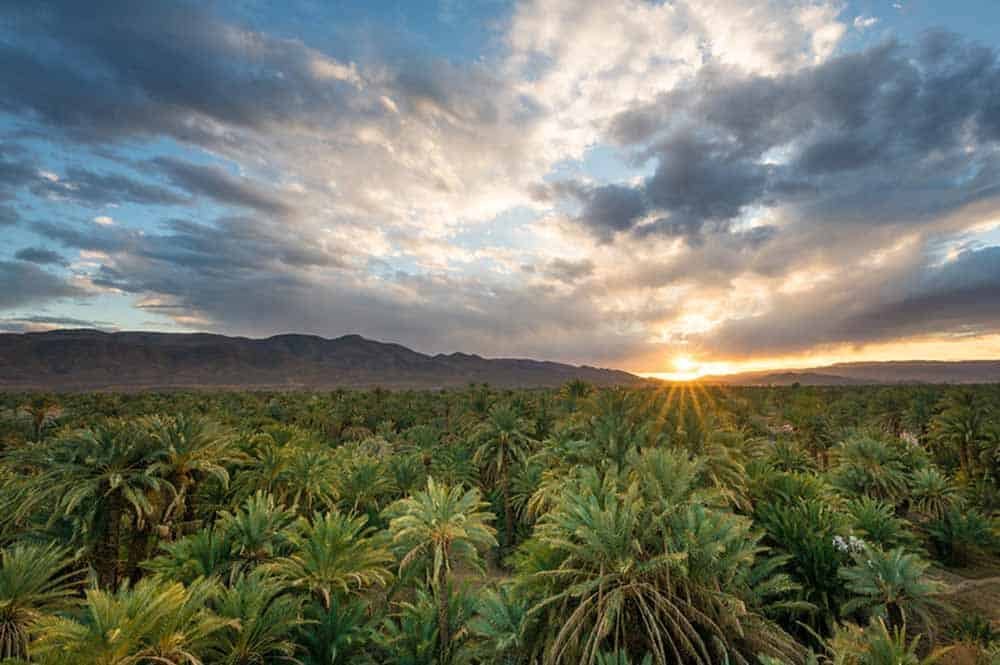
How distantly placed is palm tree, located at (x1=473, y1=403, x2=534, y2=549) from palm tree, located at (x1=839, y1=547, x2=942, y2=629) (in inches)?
890

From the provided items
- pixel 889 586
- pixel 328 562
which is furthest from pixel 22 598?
pixel 889 586

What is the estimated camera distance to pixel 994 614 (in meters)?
22.8

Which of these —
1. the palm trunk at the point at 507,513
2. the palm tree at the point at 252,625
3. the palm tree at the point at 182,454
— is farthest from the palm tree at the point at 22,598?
the palm trunk at the point at 507,513

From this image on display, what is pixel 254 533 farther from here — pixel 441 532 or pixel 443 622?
pixel 443 622

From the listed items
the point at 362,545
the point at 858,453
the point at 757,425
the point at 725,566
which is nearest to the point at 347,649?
the point at 362,545

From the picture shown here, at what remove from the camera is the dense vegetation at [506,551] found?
1325cm

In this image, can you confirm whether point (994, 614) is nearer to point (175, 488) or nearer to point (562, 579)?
point (562, 579)

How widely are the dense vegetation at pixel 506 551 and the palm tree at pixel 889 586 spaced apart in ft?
0.29

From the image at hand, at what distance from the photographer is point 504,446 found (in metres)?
38.6

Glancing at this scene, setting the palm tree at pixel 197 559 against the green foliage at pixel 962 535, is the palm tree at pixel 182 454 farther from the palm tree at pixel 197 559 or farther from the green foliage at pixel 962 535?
the green foliage at pixel 962 535

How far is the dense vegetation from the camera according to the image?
13250 millimetres

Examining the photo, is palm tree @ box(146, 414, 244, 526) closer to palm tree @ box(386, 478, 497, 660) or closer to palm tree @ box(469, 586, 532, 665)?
palm tree @ box(386, 478, 497, 660)

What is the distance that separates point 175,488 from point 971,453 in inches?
2160

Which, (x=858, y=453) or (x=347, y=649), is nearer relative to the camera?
(x=347, y=649)
